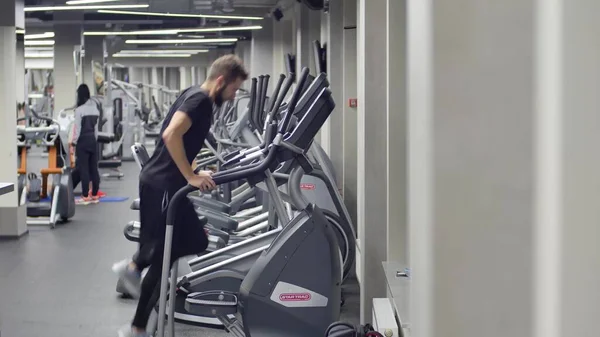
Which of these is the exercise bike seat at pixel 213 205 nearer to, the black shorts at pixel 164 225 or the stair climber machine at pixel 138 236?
the stair climber machine at pixel 138 236

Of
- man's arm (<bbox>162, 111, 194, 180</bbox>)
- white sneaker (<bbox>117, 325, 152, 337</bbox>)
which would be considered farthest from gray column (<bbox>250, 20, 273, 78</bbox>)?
man's arm (<bbox>162, 111, 194, 180</bbox>)

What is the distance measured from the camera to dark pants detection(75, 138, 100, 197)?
40.1 ft

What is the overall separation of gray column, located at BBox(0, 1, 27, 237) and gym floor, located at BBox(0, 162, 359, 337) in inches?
13.1

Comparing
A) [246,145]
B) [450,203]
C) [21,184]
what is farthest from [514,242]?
[21,184]

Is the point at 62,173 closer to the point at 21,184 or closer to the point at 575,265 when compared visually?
the point at 21,184

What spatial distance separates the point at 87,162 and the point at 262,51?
5549mm

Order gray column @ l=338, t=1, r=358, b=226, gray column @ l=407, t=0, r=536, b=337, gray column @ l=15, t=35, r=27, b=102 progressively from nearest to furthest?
gray column @ l=407, t=0, r=536, b=337, gray column @ l=338, t=1, r=358, b=226, gray column @ l=15, t=35, r=27, b=102

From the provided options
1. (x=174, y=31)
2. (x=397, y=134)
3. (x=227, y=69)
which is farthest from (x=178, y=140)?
(x=174, y=31)

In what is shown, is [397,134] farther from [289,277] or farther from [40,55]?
[40,55]

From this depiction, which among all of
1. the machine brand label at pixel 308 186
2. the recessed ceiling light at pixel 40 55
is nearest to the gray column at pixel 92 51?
the recessed ceiling light at pixel 40 55

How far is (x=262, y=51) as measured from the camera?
55.8ft

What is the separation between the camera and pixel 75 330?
550 cm

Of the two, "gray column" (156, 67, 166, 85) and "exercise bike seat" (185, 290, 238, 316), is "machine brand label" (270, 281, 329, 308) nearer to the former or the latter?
"exercise bike seat" (185, 290, 238, 316)

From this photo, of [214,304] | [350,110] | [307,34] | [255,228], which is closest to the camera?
[214,304]
